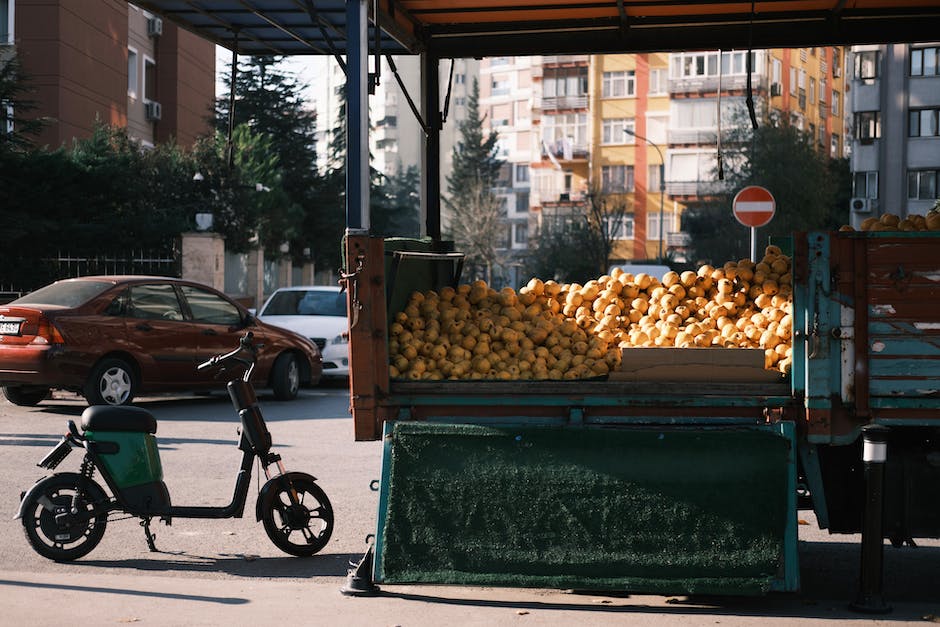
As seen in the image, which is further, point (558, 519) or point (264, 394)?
point (264, 394)

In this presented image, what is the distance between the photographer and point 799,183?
5656cm

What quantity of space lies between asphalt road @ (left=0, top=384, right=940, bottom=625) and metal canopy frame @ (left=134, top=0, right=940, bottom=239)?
2930 millimetres

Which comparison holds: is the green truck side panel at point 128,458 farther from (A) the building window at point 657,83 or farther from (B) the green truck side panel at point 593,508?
(A) the building window at point 657,83

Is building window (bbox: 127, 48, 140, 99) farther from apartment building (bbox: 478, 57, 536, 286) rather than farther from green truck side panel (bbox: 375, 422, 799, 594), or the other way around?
apartment building (bbox: 478, 57, 536, 286)

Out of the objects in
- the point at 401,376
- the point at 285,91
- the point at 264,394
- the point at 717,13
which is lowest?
the point at 264,394

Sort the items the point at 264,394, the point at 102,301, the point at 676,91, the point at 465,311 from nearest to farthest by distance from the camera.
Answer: the point at 465,311, the point at 102,301, the point at 264,394, the point at 676,91

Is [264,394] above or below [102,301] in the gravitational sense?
below

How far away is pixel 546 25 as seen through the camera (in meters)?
9.39

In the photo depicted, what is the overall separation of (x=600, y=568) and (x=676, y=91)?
75.2 metres

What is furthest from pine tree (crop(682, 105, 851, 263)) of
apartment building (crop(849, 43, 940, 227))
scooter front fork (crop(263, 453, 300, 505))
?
scooter front fork (crop(263, 453, 300, 505))

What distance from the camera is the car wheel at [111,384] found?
1527cm

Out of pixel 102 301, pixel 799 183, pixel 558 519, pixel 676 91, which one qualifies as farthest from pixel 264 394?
pixel 676 91

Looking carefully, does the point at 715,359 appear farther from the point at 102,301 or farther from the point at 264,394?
the point at 264,394

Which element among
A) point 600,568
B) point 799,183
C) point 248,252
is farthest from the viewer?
point 799,183
